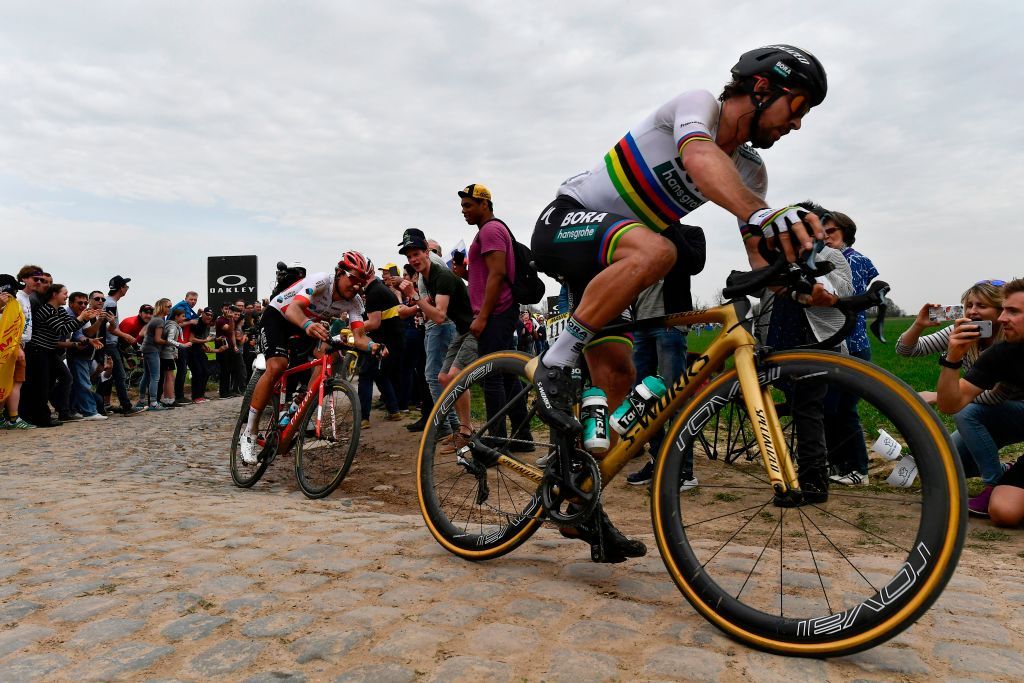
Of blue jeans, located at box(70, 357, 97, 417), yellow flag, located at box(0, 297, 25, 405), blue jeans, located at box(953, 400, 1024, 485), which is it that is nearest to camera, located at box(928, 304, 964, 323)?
blue jeans, located at box(953, 400, 1024, 485)

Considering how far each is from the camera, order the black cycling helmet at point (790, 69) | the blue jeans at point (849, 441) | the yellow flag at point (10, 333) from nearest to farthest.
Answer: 1. the black cycling helmet at point (790, 69)
2. the blue jeans at point (849, 441)
3. the yellow flag at point (10, 333)

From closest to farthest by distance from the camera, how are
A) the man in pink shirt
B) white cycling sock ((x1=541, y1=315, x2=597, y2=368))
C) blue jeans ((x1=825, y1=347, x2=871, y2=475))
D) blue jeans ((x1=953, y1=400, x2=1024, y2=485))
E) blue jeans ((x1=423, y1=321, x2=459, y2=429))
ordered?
white cycling sock ((x1=541, y1=315, x2=597, y2=368)) → blue jeans ((x1=825, y1=347, x2=871, y2=475)) → blue jeans ((x1=953, y1=400, x2=1024, y2=485)) → the man in pink shirt → blue jeans ((x1=423, y1=321, x2=459, y2=429))

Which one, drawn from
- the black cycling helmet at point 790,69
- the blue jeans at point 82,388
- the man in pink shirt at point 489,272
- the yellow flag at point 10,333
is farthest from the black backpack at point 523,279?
the blue jeans at point 82,388

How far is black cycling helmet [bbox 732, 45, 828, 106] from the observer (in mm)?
2629

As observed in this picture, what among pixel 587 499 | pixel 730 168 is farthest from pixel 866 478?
pixel 730 168

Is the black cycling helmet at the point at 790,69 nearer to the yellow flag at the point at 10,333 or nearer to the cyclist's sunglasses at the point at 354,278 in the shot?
the cyclist's sunglasses at the point at 354,278

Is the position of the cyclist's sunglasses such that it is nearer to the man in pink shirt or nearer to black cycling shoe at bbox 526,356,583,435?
the man in pink shirt

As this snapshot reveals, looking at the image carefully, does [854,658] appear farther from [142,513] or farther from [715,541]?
[142,513]

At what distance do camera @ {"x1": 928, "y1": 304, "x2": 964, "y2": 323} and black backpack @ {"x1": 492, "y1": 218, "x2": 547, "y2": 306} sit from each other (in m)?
2.88

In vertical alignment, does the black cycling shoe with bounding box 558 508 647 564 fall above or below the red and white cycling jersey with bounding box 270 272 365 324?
below

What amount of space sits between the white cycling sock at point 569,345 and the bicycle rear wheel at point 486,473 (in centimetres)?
29

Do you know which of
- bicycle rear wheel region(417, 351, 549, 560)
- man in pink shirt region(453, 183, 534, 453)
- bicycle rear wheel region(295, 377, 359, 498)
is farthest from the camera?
man in pink shirt region(453, 183, 534, 453)

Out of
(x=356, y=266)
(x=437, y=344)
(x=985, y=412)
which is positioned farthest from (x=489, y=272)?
(x=985, y=412)

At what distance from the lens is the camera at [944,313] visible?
4.60 meters
